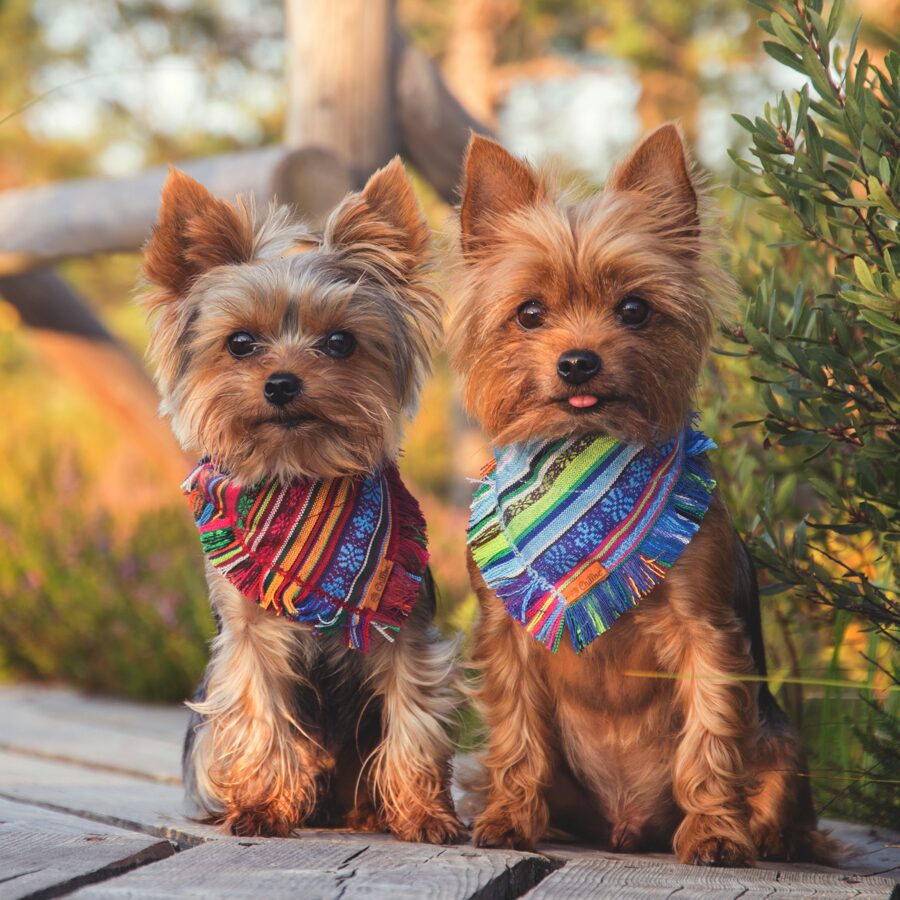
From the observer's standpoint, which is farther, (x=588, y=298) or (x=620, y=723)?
(x=620, y=723)

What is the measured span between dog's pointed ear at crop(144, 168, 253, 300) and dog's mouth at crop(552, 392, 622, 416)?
1107 millimetres

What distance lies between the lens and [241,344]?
3.79 metres

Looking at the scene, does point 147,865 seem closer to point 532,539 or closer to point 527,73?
point 532,539

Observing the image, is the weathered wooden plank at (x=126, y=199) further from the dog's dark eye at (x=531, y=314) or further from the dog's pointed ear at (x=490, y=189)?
the dog's dark eye at (x=531, y=314)

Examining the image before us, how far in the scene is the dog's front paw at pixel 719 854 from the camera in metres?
3.33

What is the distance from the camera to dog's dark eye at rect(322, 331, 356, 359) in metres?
3.79

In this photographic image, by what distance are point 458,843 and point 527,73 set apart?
15.9 metres

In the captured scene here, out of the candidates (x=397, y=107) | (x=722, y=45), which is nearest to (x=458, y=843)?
(x=397, y=107)

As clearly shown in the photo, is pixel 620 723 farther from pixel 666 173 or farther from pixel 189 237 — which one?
pixel 189 237

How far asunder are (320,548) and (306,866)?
910 millimetres

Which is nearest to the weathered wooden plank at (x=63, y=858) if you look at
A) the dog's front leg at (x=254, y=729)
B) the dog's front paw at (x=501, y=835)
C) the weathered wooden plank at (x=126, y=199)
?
the dog's front leg at (x=254, y=729)

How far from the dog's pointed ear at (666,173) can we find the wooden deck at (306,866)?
1.72m

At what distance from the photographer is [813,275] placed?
4836 mm

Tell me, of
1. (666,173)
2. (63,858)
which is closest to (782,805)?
(666,173)
